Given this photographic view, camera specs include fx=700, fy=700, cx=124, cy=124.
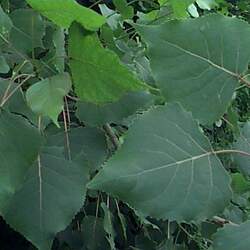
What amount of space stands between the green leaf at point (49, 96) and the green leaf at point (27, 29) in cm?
17

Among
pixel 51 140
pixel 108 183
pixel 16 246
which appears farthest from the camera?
pixel 16 246

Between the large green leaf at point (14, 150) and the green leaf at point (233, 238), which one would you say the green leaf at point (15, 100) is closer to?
the large green leaf at point (14, 150)

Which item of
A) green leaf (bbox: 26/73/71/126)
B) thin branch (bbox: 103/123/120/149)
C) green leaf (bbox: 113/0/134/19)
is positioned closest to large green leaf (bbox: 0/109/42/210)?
green leaf (bbox: 26/73/71/126)

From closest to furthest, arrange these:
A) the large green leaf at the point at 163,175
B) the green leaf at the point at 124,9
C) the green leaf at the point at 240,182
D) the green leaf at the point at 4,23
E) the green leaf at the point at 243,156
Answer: the large green leaf at the point at 163,175 < the green leaf at the point at 4,23 < the green leaf at the point at 243,156 < the green leaf at the point at 240,182 < the green leaf at the point at 124,9

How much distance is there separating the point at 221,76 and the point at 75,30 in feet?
0.50

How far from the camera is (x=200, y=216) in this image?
0.65 meters

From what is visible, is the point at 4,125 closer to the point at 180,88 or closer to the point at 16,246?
the point at 180,88

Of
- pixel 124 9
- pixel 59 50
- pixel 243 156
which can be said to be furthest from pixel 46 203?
pixel 124 9

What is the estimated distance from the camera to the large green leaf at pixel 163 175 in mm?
647

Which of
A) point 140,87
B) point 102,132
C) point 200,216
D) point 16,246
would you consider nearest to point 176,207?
point 200,216

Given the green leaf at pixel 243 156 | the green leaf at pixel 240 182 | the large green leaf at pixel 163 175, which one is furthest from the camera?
the green leaf at pixel 240 182

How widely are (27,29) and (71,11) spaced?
19 cm

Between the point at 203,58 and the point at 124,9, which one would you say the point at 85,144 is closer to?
the point at 203,58

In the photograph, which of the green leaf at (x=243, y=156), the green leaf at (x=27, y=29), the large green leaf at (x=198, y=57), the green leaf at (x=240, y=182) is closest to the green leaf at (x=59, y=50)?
the green leaf at (x=27, y=29)
